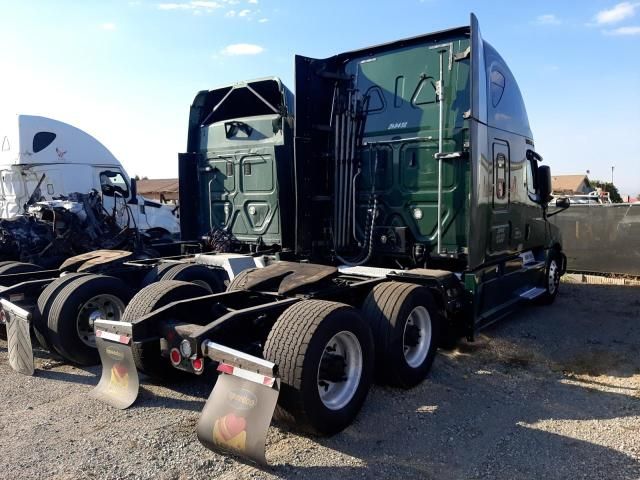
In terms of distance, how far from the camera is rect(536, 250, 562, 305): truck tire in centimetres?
849

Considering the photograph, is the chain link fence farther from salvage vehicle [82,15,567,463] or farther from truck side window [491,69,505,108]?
truck side window [491,69,505,108]

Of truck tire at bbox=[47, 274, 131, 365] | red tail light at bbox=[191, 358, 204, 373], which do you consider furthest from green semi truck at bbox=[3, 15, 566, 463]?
truck tire at bbox=[47, 274, 131, 365]

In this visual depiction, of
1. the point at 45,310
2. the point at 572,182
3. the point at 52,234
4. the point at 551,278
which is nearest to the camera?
the point at 45,310

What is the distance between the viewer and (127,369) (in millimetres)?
4133

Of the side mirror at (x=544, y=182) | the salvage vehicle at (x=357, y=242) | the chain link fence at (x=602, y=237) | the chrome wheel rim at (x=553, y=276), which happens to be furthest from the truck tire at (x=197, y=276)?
the chain link fence at (x=602, y=237)

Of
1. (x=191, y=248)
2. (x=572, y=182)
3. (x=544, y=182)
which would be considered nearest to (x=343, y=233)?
(x=191, y=248)

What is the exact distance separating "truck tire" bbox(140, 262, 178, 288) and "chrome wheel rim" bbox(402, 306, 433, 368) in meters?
2.91

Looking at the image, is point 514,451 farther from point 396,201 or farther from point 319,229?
point 319,229

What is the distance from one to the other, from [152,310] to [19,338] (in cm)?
164

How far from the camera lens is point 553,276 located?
29.0 feet

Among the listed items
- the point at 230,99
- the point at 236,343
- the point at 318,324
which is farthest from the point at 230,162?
the point at 318,324

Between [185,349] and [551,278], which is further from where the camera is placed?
[551,278]

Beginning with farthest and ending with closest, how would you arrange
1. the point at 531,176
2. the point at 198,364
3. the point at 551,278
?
the point at 551,278 < the point at 531,176 < the point at 198,364

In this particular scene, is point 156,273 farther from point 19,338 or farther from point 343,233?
point 343,233
